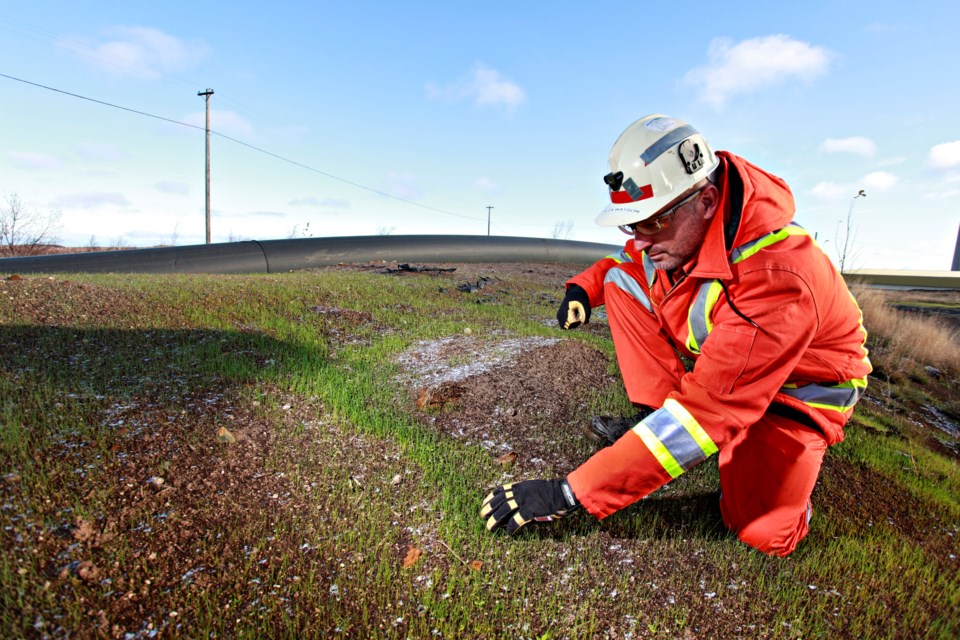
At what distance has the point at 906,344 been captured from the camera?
6.95 meters

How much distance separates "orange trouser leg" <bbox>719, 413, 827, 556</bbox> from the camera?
1947 millimetres

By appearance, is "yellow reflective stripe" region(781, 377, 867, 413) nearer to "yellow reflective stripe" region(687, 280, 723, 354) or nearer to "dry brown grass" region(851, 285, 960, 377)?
"yellow reflective stripe" region(687, 280, 723, 354)

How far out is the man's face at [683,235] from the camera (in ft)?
6.04

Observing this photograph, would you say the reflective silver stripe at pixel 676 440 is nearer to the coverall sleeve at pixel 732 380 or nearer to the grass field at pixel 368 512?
the coverall sleeve at pixel 732 380

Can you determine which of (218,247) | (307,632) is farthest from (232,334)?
(218,247)

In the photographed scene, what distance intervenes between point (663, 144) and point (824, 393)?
109 cm

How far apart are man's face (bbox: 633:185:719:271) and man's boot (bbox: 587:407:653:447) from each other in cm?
98

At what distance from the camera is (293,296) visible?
15.1 ft

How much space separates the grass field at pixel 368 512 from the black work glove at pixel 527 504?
99 mm

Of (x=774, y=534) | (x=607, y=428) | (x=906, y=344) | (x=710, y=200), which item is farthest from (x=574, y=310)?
(x=906, y=344)

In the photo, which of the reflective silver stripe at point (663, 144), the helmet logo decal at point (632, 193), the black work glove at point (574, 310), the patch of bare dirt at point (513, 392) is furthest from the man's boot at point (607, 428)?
the reflective silver stripe at point (663, 144)

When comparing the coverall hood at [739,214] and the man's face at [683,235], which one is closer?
the coverall hood at [739,214]

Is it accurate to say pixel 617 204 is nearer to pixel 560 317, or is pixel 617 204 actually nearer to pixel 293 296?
pixel 560 317

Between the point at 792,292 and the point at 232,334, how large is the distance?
321 cm
